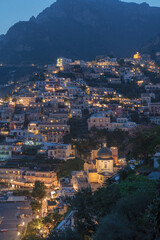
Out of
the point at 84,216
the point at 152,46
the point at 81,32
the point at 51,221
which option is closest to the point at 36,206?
the point at 51,221

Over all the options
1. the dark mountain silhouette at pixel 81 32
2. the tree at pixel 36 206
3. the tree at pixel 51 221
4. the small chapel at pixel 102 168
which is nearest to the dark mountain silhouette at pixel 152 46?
the dark mountain silhouette at pixel 81 32

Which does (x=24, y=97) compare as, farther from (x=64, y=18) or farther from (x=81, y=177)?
(x=64, y=18)

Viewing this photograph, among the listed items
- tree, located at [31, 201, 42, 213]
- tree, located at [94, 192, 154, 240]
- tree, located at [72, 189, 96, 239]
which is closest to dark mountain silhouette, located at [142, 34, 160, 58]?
tree, located at [31, 201, 42, 213]

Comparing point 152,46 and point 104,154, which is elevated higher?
point 152,46

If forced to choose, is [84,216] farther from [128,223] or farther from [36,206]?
[36,206]

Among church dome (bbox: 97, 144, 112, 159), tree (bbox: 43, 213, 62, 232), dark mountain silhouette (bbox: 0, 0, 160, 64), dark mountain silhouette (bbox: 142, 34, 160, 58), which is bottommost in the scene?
tree (bbox: 43, 213, 62, 232)

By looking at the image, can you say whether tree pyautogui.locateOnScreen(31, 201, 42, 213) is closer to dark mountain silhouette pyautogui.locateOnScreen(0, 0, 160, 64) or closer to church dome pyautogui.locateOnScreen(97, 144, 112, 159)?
church dome pyautogui.locateOnScreen(97, 144, 112, 159)

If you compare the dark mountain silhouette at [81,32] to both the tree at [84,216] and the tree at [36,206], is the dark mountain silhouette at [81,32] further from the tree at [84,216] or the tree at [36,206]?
the tree at [84,216]

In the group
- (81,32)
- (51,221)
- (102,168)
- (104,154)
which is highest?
(81,32)
